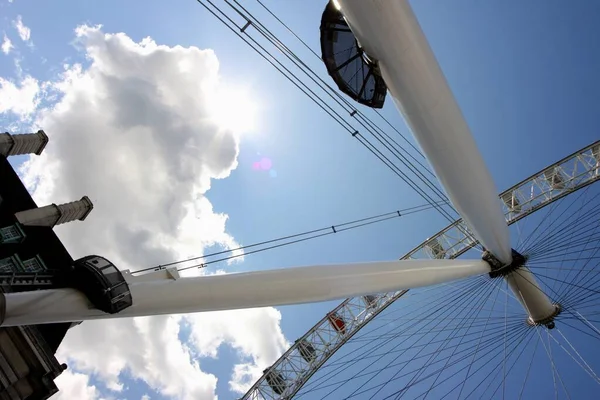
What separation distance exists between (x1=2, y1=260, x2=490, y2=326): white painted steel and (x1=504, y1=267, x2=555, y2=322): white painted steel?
12.5m

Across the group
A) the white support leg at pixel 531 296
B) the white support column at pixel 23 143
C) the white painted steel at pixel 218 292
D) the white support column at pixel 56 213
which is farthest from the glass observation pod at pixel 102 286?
the white support column at pixel 23 143

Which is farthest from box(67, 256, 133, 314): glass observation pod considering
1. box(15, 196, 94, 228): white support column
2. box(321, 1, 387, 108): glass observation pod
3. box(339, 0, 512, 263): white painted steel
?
box(15, 196, 94, 228): white support column

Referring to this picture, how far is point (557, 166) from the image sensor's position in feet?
82.4

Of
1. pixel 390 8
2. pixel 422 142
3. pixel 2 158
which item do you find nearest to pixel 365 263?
pixel 422 142

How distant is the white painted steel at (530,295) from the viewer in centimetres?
1735

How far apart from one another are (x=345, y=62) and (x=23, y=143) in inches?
1147

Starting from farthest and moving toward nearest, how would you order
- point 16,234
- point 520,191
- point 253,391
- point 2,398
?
point 253,391 < point 520,191 < point 16,234 < point 2,398

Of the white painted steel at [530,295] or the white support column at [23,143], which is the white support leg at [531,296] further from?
the white support column at [23,143]

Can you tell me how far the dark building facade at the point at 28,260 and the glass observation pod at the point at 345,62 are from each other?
943 centimetres

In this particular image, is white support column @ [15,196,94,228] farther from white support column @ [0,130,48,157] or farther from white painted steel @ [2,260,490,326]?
white painted steel @ [2,260,490,326]

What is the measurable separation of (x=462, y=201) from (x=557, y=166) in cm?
2069

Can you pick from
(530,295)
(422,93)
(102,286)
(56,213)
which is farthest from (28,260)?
(530,295)

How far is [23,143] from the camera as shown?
1136 inches

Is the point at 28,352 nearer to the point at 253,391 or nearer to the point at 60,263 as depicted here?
the point at 60,263
